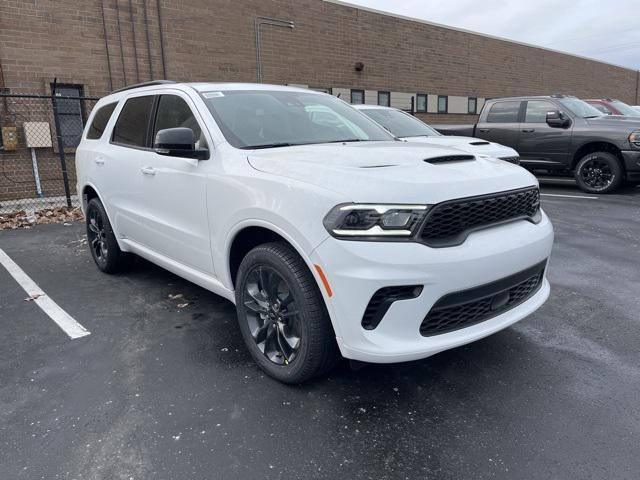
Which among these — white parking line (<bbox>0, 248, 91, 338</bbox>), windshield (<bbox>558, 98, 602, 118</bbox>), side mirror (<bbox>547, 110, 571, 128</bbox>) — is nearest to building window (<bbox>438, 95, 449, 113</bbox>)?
windshield (<bbox>558, 98, 602, 118</bbox>)

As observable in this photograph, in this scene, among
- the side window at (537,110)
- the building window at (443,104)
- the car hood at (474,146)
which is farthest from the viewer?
the building window at (443,104)

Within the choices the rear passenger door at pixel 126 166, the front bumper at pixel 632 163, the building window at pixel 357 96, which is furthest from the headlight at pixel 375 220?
the building window at pixel 357 96

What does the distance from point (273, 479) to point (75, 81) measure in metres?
11.2

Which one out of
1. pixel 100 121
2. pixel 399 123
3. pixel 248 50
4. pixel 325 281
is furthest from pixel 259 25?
pixel 325 281

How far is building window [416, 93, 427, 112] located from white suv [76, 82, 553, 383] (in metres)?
15.5

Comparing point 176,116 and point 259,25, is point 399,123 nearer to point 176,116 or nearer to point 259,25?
point 176,116

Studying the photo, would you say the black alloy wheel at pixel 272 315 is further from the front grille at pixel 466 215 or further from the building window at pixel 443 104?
the building window at pixel 443 104

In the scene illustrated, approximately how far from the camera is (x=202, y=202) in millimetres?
3275

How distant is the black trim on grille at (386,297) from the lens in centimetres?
234

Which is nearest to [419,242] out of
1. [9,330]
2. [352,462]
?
[352,462]

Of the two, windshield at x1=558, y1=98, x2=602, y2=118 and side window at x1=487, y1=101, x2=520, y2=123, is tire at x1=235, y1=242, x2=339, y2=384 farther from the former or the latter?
side window at x1=487, y1=101, x2=520, y2=123

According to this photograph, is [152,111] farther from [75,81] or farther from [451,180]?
[75,81]

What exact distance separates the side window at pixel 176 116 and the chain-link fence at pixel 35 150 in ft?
22.7

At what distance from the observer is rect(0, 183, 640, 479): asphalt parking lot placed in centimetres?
226
